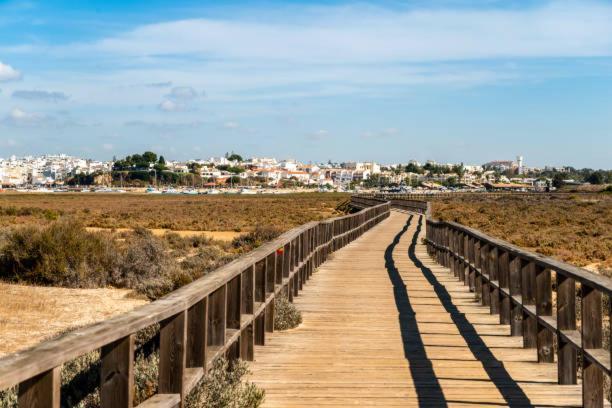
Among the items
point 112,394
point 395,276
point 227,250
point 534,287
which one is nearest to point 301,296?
point 395,276

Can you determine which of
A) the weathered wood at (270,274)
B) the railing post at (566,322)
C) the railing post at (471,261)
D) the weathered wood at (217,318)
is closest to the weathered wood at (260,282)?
the weathered wood at (270,274)

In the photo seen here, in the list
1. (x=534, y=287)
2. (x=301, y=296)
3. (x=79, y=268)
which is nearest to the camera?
(x=534, y=287)

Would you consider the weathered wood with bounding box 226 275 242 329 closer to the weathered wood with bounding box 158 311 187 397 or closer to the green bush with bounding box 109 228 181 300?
the weathered wood with bounding box 158 311 187 397

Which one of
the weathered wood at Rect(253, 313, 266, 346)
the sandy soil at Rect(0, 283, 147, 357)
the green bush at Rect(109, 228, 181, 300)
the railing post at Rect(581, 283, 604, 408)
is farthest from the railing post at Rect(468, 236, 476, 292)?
the railing post at Rect(581, 283, 604, 408)

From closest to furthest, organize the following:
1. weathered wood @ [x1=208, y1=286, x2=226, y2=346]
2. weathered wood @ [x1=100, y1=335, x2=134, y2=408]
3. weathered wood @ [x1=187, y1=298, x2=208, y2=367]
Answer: weathered wood @ [x1=100, y1=335, x2=134, y2=408], weathered wood @ [x1=187, y1=298, x2=208, y2=367], weathered wood @ [x1=208, y1=286, x2=226, y2=346]

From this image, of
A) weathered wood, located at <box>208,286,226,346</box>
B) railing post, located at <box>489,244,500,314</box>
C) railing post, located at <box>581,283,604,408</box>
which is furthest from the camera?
railing post, located at <box>489,244,500,314</box>

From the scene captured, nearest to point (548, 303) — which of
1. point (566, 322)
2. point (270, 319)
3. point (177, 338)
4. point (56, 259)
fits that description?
point (566, 322)

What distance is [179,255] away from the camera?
2602 centimetres

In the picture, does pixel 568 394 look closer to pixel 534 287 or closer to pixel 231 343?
pixel 534 287

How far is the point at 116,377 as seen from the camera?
11.5 feet

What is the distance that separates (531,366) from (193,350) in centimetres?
356

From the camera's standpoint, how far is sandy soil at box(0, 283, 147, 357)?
39.1 ft

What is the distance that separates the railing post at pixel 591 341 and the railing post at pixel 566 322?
55 cm

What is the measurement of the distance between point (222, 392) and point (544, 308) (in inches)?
133
